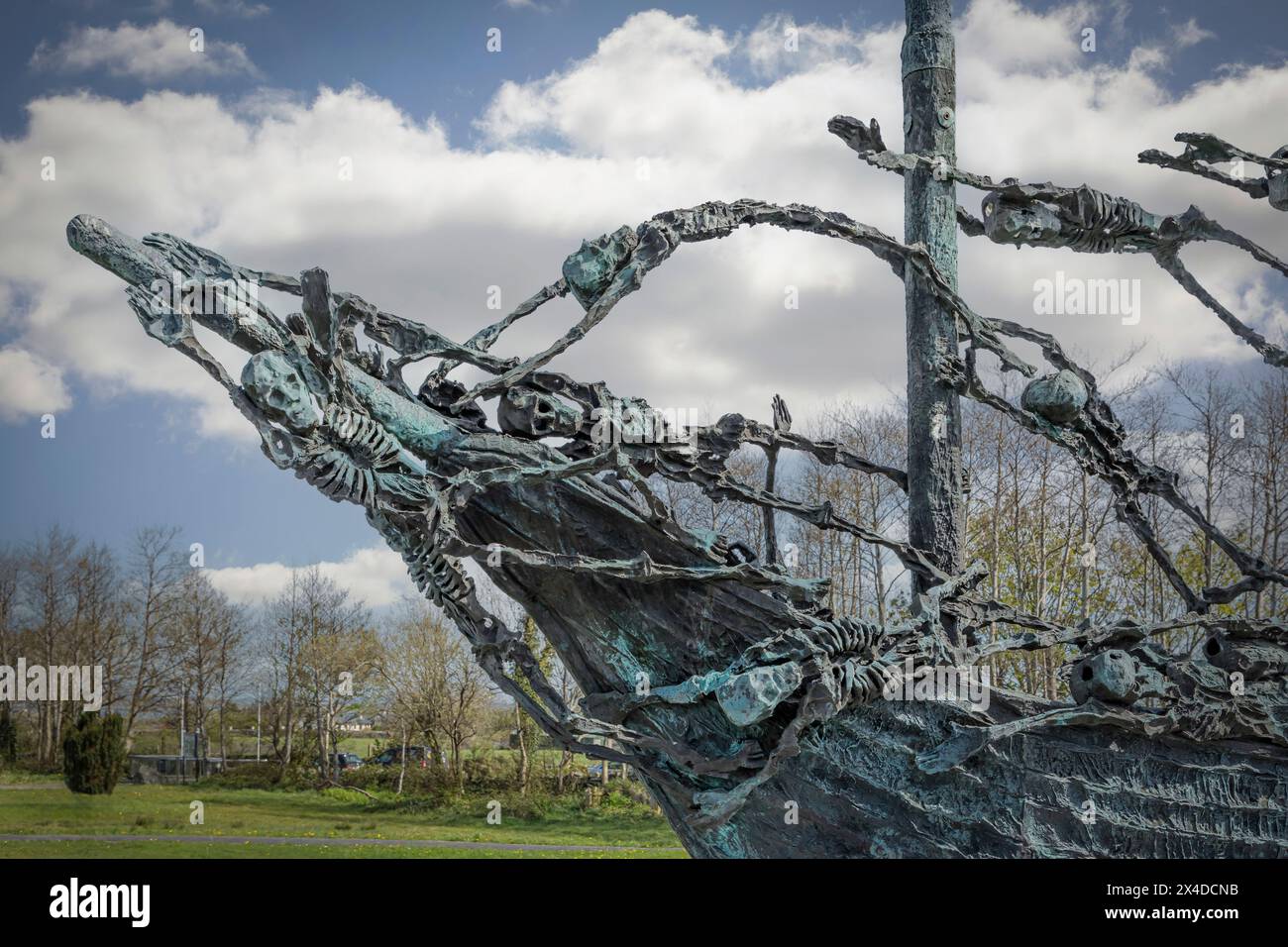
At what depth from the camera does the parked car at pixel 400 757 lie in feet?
56.1

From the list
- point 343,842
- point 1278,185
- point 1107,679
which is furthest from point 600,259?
point 343,842

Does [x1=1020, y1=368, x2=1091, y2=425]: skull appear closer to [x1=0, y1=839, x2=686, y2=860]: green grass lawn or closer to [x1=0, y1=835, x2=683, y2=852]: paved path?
[x1=0, y1=839, x2=686, y2=860]: green grass lawn

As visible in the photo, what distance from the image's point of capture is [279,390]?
2514 millimetres

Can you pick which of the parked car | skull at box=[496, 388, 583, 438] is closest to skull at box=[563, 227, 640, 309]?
skull at box=[496, 388, 583, 438]

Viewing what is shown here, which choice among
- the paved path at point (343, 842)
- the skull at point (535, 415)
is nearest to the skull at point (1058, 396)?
the skull at point (535, 415)

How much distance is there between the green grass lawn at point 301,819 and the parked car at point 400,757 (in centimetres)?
97

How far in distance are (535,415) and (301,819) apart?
13775 millimetres

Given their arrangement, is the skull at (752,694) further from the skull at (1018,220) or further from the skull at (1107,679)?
the skull at (1018,220)

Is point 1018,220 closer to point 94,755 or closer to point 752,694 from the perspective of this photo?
point 752,694

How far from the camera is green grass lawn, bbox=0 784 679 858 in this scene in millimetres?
13297

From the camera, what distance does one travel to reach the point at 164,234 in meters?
2.82

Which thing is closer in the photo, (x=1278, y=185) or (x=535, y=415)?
(x=535, y=415)
